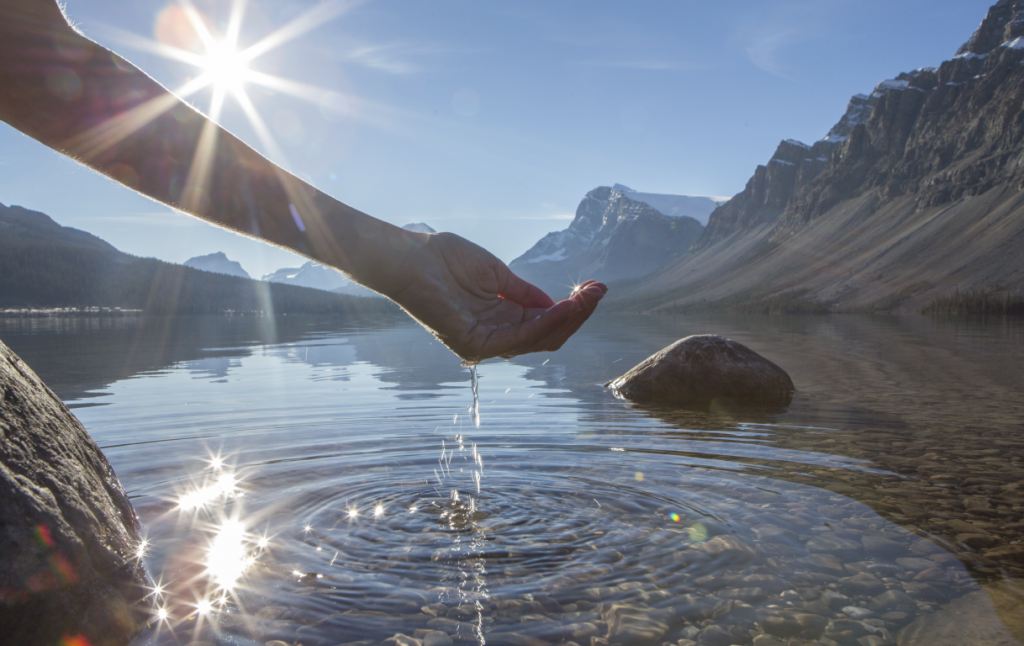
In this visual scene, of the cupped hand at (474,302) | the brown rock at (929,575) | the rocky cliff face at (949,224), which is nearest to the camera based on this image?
the cupped hand at (474,302)

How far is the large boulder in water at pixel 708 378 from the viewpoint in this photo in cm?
1441

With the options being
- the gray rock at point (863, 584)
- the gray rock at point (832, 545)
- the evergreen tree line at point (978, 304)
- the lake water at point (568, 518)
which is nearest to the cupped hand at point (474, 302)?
the lake water at point (568, 518)

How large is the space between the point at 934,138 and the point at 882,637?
9632 inches

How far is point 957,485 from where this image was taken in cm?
688

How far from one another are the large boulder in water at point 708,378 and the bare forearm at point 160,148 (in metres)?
11.3

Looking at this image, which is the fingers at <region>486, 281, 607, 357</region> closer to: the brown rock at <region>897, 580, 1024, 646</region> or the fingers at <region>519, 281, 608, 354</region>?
the fingers at <region>519, 281, 608, 354</region>

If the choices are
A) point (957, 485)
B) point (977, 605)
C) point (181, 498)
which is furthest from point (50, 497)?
point (957, 485)

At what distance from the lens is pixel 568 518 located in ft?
19.8

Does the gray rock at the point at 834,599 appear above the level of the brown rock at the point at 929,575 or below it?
below

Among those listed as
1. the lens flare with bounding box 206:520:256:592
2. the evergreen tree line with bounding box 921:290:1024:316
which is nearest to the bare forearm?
the lens flare with bounding box 206:520:256:592

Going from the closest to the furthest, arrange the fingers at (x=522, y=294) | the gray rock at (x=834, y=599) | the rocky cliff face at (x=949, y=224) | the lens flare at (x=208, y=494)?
the gray rock at (x=834, y=599) → the fingers at (x=522, y=294) → the lens flare at (x=208, y=494) → the rocky cliff face at (x=949, y=224)

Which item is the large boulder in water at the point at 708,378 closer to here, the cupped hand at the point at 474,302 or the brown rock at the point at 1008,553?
the brown rock at the point at 1008,553

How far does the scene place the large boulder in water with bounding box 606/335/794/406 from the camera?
14.4 meters

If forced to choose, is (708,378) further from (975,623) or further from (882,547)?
(975,623)
